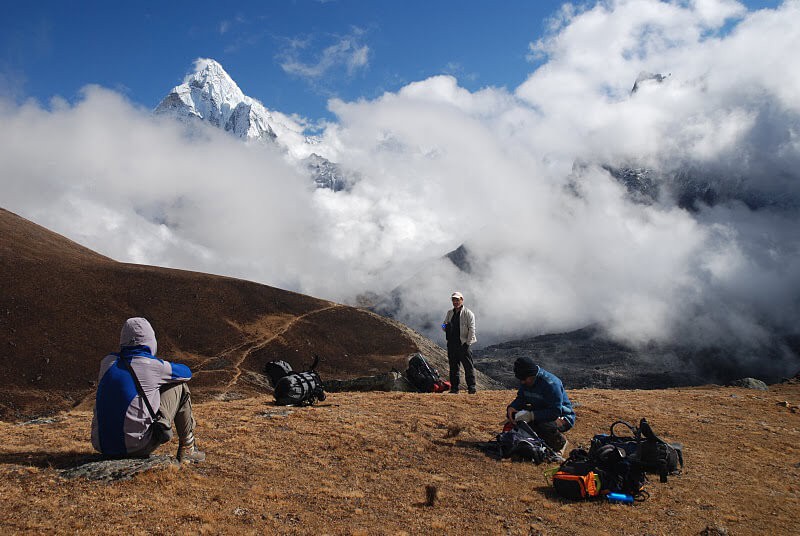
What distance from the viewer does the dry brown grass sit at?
6.88 metres

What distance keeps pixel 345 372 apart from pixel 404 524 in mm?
53803

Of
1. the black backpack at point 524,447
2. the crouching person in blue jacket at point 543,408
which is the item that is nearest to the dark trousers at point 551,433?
the crouching person in blue jacket at point 543,408

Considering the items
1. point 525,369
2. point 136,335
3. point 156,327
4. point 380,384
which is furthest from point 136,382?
point 156,327

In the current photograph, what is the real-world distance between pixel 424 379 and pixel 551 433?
11774mm

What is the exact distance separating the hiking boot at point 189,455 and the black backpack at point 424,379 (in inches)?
563

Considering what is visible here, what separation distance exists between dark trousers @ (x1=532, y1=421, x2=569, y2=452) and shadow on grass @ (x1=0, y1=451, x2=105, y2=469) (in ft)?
28.5

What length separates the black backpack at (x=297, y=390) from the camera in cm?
1565

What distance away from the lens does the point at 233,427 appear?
11.9 m

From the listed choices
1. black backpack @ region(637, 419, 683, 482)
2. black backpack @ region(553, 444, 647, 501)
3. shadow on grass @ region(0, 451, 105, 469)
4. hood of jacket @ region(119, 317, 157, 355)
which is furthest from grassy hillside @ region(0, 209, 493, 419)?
black backpack @ region(637, 419, 683, 482)

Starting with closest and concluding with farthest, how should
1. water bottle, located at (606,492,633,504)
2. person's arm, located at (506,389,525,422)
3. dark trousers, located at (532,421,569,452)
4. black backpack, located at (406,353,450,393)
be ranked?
1. water bottle, located at (606,492,633,504)
2. dark trousers, located at (532,421,569,452)
3. person's arm, located at (506,389,525,422)
4. black backpack, located at (406,353,450,393)

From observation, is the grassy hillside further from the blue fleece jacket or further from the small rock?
the small rock

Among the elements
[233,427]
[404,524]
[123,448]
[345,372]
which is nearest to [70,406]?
[345,372]

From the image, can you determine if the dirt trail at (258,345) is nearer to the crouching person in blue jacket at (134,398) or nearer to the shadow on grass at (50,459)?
the shadow on grass at (50,459)

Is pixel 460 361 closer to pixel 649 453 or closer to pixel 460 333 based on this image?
pixel 460 333
